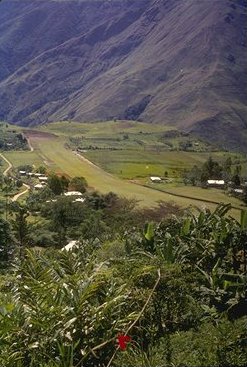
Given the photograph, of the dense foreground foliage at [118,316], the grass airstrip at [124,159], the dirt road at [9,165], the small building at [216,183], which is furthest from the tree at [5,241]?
the dirt road at [9,165]

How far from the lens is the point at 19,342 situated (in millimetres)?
4277

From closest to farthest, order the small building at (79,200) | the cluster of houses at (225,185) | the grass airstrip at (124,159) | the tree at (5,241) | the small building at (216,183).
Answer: the tree at (5,241)
the cluster of houses at (225,185)
the small building at (79,200)
the small building at (216,183)
the grass airstrip at (124,159)

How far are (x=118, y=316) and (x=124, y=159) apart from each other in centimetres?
9228

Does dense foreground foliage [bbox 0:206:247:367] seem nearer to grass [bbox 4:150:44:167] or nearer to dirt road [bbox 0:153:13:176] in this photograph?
dirt road [bbox 0:153:13:176]

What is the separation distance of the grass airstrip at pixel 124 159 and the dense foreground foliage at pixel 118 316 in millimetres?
Answer: 32333

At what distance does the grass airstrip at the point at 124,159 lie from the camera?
5841 centimetres

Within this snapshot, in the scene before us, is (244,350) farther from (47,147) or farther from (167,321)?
(47,147)

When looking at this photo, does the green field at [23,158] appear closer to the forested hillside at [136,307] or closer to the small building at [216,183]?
the small building at [216,183]

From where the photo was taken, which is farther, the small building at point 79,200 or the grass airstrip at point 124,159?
the grass airstrip at point 124,159

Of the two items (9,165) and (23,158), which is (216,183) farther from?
(23,158)

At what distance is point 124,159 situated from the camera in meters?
96.8

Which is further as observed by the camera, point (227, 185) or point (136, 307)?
point (227, 185)

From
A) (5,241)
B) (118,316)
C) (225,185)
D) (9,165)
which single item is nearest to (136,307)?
(118,316)

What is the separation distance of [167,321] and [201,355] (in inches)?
40.4
